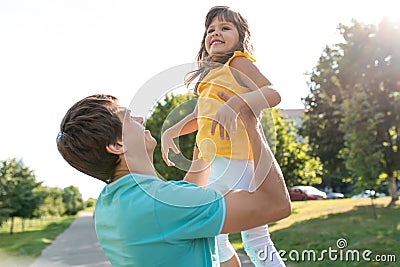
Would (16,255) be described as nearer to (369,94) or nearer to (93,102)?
(369,94)

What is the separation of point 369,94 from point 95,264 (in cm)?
832

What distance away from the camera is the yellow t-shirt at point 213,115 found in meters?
2.13

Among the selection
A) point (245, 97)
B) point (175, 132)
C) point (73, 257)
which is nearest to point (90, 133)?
point (245, 97)

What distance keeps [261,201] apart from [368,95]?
43.9 feet

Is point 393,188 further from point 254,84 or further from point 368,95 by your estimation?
point 254,84

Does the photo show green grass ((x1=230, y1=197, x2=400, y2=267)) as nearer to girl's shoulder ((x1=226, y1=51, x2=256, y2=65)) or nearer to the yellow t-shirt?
the yellow t-shirt

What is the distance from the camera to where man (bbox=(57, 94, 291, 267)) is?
57.4 inches

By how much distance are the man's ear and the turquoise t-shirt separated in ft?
0.25

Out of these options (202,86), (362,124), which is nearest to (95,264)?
(362,124)

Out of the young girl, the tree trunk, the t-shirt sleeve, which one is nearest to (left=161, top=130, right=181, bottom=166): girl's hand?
the young girl

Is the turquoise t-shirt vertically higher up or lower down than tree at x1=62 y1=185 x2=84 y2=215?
higher up

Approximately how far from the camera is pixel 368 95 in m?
14.1

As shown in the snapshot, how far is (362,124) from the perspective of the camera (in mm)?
13688

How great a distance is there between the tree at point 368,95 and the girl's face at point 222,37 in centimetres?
1157
